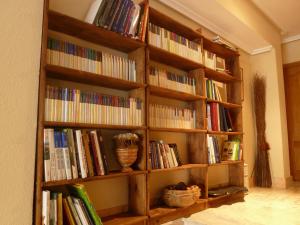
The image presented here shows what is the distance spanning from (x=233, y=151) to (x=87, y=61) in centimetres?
201

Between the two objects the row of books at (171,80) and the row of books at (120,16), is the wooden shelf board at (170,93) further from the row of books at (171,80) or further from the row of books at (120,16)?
the row of books at (120,16)


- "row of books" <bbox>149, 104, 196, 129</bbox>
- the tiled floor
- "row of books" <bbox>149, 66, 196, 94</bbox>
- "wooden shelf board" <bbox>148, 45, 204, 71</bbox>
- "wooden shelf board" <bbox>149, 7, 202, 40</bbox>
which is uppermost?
"wooden shelf board" <bbox>149, 7, 202, 40</bbox>

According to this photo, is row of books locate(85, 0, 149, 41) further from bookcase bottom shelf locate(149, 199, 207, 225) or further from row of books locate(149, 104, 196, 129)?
bookcase bottom shelf locate(149, 199, 207, 225)

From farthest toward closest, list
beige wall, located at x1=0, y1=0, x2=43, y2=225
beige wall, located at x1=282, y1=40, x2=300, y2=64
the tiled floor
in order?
1. beige wall, located at x1=282, y1=40, x2=300, y2=64
2. the tiled floor
3. beige wall, located at x1=0, y1=0, x2=43, y2=225

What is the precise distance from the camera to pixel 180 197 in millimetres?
2084

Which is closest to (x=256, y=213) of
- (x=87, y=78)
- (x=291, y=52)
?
(x=87, y=78)

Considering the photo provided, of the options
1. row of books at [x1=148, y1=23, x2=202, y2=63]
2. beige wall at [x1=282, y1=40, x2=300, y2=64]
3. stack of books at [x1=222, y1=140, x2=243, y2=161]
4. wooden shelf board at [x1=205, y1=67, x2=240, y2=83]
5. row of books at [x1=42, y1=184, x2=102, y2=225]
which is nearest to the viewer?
row of books at [x1=42, y1=184, x2=102, y2=225]

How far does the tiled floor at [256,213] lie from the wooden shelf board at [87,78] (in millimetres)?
1199

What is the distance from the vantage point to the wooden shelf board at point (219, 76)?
2697 mm

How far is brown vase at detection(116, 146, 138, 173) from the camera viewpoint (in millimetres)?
1728

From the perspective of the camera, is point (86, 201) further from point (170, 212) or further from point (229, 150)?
point (229, 150)

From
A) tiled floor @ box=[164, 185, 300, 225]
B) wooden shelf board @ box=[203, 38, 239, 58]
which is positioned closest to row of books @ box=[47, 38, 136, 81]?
wooden shelf board @ box=[203, 38, 239, 58]

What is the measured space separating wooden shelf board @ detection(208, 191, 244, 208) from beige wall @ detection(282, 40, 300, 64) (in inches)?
102

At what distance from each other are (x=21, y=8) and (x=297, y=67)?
13.7 feet
